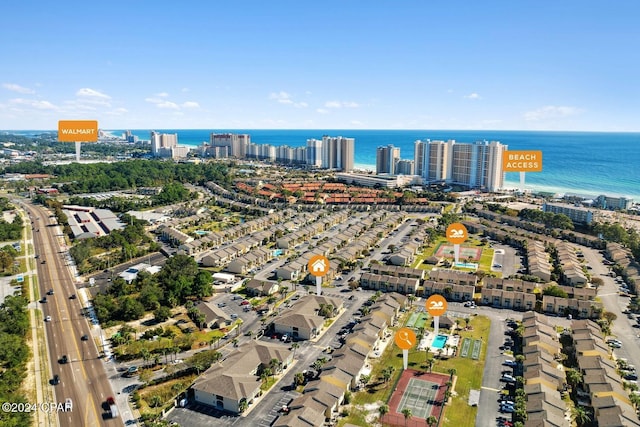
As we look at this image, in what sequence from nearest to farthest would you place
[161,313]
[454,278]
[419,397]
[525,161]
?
[419,397] < [161,313] < [454,278] < [525,161]

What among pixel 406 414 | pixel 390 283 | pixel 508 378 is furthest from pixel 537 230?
pixel 406 414

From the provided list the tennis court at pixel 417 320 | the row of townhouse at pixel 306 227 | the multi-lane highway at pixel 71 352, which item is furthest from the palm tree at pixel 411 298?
the multi-lane highway at pixel 71 352

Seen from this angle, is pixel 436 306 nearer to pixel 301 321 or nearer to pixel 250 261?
pixel 301 321

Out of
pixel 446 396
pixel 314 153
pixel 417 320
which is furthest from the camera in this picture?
pixel 314 153

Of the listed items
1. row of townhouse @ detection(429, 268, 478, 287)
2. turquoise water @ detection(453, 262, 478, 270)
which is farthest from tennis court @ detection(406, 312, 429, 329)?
turquoise water @ detection(453, 262, 478, 270)

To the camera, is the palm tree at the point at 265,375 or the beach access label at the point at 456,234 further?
the beach access label at the point at 456,234

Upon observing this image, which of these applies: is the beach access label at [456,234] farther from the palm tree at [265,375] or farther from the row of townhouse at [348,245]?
the palm tree at [265,375]

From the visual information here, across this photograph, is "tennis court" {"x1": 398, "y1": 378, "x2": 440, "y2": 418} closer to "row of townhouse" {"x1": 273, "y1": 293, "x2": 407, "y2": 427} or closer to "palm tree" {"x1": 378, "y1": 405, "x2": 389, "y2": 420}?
"palm tree" {"x1": 378, "y1": 405, "x2": 389, "y2": 420}
